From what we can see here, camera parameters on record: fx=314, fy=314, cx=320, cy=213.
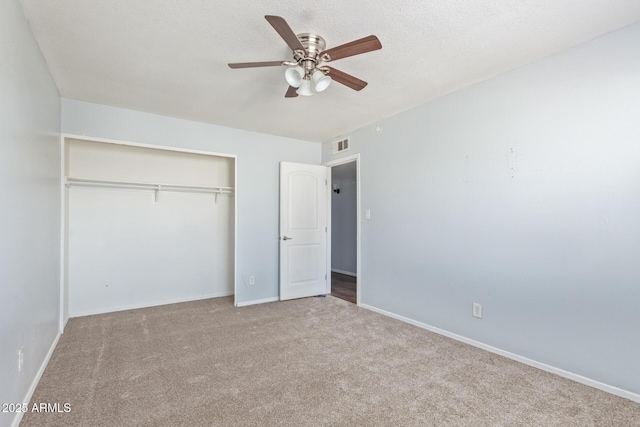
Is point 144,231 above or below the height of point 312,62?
→ below

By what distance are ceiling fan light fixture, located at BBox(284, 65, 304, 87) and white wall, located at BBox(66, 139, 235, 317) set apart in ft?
9.16

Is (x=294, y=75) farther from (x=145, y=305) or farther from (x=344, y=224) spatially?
(x=344, y=224)

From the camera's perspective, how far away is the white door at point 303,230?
4.55 metres

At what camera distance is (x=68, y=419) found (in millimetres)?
1829

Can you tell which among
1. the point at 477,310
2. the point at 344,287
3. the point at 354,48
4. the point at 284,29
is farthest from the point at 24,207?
the point at 344,287

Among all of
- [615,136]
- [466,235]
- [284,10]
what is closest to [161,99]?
[284,10]

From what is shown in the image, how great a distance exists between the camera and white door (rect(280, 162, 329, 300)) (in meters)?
4.55

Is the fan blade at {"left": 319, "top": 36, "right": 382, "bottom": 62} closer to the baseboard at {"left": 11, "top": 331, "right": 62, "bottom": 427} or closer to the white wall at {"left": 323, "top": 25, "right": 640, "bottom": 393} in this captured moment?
the white wall at {"left": 323, "top": 25, "right": 640, "bottom": 393}

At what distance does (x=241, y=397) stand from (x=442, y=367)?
1.54m

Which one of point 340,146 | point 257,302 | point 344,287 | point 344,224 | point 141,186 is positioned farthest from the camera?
point 344,224

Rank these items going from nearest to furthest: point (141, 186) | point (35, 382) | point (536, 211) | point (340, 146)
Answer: point (35, 382) → point (536, 211) → point (141, 186) → point (340, 146)

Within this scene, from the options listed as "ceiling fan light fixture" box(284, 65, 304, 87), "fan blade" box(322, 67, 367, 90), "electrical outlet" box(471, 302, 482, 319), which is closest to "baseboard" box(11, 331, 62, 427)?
"ceiling fan light fixture" box(284, 65, 304, 87)

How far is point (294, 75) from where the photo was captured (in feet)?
7.48

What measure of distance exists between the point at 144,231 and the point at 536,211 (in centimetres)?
442
